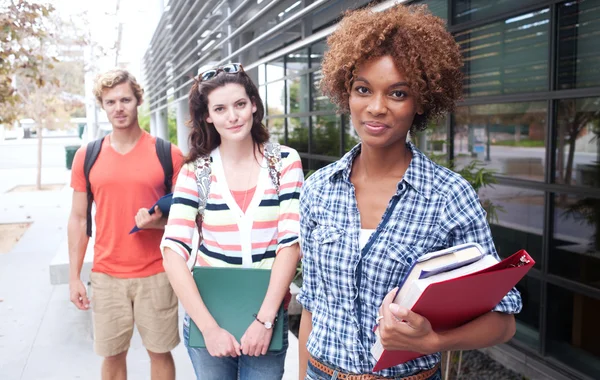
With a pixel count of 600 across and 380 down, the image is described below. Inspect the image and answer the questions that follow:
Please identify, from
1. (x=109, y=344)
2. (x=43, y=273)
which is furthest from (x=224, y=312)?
(x=43, y=273)

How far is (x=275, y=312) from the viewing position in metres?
2.21

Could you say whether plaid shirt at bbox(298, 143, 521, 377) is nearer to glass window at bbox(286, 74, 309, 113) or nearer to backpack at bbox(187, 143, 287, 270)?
backpack at bbox(187, 143, 287, 270)

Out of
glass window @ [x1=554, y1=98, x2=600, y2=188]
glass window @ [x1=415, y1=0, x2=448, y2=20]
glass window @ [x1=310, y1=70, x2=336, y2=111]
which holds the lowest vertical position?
glass window @ [x1=554, y1=98, x2=600, y2=188]

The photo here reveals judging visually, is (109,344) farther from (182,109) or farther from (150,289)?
(182,109)

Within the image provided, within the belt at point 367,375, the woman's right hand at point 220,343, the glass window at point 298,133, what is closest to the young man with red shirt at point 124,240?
the woman's right hand at point 220,343

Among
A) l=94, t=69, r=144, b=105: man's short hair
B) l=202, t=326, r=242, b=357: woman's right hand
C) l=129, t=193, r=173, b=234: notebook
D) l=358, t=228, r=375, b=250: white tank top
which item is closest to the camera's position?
l=358, t=228, r=375, b=250: white tank top

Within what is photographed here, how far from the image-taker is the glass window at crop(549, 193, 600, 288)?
411 cm

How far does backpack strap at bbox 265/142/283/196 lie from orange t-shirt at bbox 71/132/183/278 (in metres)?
0.99

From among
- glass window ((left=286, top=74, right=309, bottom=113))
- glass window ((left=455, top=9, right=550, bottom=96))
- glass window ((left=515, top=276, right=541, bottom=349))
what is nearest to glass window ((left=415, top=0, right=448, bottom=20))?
glass window ((left=455, top=9, right=550, bottom=96))

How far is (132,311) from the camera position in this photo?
3365 millimetres

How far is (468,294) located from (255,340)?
1.05 metres

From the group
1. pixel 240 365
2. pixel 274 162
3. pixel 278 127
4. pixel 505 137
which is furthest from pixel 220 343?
pixel 278 127

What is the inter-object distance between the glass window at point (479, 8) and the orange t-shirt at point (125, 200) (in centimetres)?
290

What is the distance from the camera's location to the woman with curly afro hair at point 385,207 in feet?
5.14
